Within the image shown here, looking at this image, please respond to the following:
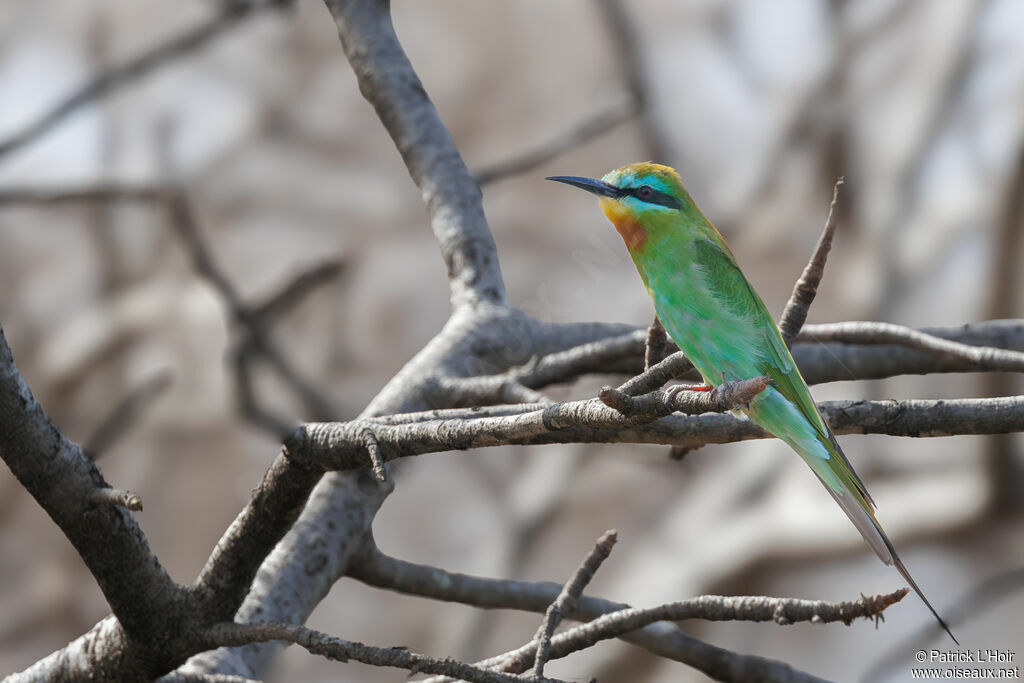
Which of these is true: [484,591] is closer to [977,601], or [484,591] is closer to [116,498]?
[116,498]

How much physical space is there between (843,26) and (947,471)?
1.82 meters

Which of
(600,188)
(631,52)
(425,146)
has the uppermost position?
(631,52)

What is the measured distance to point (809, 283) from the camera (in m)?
0.61

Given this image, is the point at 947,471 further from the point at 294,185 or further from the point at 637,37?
the point at 294,185

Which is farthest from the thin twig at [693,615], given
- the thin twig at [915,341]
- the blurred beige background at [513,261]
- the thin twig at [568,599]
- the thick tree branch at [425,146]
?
the blurred beige background at [513,261]

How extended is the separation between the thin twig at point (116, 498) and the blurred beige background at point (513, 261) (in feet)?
8.29

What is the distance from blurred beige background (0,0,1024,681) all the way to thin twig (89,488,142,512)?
2.53 metres

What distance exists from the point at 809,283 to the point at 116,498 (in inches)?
17.2

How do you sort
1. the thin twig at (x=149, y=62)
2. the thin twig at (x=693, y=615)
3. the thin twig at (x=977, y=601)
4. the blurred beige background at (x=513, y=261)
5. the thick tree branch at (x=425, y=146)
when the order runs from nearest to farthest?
the thin twig at (x=693, y=615) → the thick tree branch at (x=425, y=146) → the thin twig at (x=149, y=62) → the thin twig at (x=977, y=601) → the blurred beige background at (x=513, y=261)

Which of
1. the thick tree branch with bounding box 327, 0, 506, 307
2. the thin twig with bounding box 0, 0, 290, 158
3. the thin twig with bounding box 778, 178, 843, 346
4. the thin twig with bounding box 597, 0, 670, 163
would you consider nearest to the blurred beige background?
the thin twig with bounding box 597, 0, 670, 163

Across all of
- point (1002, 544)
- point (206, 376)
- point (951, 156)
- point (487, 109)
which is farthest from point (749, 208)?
point (206, 376)

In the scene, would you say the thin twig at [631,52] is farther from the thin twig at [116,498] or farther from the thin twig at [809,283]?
the thin twig at [116,498]

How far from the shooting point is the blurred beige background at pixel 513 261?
10.4ft

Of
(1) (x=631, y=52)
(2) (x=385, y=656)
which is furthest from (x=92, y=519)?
(1) (x=631, y=52)
